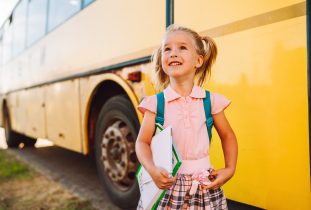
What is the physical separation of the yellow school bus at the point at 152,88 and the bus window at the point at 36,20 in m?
0.03

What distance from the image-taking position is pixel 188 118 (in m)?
1.43

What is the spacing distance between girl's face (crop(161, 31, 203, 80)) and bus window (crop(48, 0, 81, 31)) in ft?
8.04

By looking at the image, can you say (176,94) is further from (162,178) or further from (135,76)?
(135,76)

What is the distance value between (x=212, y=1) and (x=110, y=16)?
1.30 m

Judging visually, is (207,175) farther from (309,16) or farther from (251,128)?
(309,16)

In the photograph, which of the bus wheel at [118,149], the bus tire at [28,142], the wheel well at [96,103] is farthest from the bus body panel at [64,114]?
the bus tire at [28,142]

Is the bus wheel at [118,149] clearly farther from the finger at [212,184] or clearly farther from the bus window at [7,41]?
the bus window at [7,41]

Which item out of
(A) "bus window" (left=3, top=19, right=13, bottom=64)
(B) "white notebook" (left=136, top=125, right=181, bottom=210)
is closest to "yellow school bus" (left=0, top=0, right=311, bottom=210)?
(B) "white notebook" (left=136, top=125, right=181, bottom=210)

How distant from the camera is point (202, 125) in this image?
145 cm

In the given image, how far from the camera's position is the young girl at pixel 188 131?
1.37 meters

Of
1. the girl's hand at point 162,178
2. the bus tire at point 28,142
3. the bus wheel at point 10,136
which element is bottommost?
the bus tire at point 28,142

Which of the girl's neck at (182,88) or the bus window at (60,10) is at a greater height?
the bus window at (60,10)

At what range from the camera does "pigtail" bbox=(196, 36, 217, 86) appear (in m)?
1.56

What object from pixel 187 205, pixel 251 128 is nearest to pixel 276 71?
pixel 251 128
